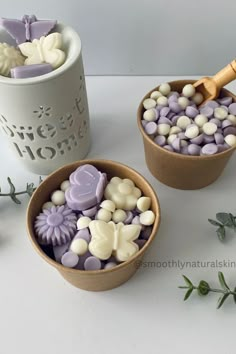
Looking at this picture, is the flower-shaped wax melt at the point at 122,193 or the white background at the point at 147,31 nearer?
the flower-shaped wax melt at the point at 122,193

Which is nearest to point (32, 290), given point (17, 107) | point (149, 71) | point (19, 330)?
point (19, 330)

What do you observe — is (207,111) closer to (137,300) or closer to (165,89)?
(165,89)

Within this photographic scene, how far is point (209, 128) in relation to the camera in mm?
391

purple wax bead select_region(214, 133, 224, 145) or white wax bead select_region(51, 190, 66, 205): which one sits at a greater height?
purple wax bead select_region(214, 133, 224, 145)

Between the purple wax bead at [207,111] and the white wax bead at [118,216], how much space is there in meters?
0.12

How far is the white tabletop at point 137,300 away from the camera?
1.13ft

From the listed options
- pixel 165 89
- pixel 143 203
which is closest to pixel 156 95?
pixel 165 89

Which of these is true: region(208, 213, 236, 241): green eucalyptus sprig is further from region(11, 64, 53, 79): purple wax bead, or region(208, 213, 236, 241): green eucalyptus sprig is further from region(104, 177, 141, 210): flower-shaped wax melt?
region(11, 64, 53, 79): purple wax bead

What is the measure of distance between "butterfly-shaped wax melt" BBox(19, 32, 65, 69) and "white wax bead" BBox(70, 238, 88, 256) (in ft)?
0.47

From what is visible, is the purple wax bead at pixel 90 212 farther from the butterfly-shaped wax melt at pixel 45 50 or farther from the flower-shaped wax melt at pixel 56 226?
the butterfly-shaped wax melt at pixel 45 50

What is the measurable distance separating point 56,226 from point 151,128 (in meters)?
0.12

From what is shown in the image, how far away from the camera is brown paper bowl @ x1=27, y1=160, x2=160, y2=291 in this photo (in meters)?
0.32

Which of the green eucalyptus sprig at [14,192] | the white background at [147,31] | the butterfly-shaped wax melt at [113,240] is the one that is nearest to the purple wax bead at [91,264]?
the butterfly-shaped wax melt at [113,240]

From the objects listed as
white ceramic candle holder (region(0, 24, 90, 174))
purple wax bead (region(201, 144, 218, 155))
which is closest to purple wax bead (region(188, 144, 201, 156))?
purple wax bead (region(201, 144, 218, 155))
